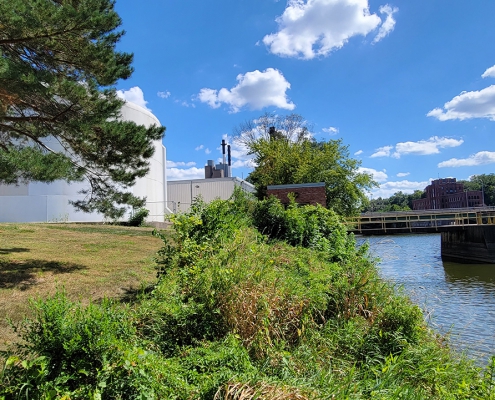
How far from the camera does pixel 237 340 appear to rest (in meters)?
4.34

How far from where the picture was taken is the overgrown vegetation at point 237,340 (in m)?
3.16

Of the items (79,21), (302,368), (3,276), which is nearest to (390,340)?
(302,368)

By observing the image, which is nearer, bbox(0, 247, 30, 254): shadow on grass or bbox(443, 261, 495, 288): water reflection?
bbox(0, 247, 30, 254): shadow on grass

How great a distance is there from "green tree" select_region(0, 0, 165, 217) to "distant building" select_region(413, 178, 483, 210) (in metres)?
137

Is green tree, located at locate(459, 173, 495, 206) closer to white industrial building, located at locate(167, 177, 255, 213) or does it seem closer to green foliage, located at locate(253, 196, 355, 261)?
white industrial building, located at locate(167, 177, 255, 213)

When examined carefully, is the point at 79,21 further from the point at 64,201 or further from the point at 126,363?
the point at 64,201

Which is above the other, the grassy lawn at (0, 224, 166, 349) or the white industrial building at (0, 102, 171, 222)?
the white industrial building at (0, 102, 171, 222)

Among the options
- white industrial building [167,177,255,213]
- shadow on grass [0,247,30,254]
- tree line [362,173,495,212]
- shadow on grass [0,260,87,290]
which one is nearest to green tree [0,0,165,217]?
shadow on grass [0,260,87,290]

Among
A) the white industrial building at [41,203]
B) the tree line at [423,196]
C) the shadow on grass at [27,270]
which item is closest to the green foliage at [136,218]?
the white industrial building at [41,203]

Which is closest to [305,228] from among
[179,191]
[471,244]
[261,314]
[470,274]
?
[261,314]

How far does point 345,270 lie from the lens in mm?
6699

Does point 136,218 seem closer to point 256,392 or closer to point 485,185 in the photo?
point 256,392

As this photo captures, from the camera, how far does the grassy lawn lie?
6.63 meters

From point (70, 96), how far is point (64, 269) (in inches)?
153
